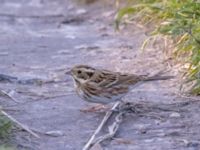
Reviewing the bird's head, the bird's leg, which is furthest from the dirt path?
the bird's head

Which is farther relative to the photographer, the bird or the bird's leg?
the bird's leg

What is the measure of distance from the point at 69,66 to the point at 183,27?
1.96m

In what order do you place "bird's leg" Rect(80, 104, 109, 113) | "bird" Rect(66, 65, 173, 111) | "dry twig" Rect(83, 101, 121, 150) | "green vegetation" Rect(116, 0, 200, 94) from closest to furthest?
1. "dry twig" Rect(83, 101, 121, 150)
2. "bird" Rect(66, 65, 173, 111)
3. "bird's leg" Rect(80, 104, 109, 113)
4. "green vegetation" Rect(116, 0, 200, 94)

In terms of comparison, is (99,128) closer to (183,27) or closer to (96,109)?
(96,109)

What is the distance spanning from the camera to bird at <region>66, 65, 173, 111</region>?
6.63 meters

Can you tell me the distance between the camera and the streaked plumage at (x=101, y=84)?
21.8 feet

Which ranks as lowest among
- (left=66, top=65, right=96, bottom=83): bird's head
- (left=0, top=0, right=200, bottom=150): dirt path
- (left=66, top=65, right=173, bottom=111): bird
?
(left=0, top=0, right=200, bottom=150): dirt path

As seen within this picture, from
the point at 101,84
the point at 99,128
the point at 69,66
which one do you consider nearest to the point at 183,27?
the point at 101,84

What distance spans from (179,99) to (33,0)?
745 centimetres

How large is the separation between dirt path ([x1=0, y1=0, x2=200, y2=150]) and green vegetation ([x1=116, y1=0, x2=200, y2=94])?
0.85ft

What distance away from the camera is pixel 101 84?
670 centimetres

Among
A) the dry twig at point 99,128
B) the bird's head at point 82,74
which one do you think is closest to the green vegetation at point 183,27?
the dry twig at point 99,128

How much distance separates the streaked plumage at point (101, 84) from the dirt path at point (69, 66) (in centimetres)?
19

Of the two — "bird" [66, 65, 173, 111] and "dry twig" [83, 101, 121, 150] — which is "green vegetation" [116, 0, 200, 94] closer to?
"bird" [66, 65, 173, 111]
